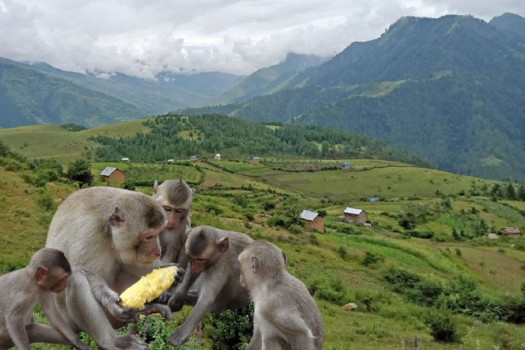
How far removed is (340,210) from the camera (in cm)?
10956

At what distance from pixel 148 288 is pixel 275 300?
1470 mm

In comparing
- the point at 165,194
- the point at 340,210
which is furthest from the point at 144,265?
the point at 340,210

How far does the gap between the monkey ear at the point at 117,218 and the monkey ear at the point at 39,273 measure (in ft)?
2.57

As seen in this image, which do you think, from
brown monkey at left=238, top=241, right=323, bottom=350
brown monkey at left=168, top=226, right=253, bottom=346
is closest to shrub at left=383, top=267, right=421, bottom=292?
brown monkey at left=168, top=226, right=253, bottom=346

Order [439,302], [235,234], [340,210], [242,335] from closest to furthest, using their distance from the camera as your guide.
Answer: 1. [235,234]
2. [242,335]
3. [439,302]
4. [340,210]

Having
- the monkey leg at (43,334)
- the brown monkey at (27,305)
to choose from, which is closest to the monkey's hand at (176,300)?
the brown monkey at (27,305)

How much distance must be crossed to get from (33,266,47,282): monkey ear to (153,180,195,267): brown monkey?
1.46m

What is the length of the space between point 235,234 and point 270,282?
3.64 ft

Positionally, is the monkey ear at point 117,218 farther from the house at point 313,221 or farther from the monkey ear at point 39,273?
the house at point 313,221

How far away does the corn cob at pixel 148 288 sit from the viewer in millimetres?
4699

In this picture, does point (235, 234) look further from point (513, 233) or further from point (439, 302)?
point (513, 233)

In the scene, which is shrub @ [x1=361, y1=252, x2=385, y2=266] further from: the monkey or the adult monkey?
the adult monkey

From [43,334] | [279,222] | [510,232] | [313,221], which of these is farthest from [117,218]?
[510,232]

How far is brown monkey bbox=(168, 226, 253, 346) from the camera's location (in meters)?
5.25
